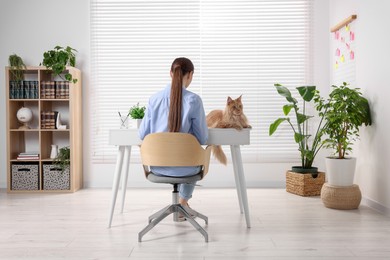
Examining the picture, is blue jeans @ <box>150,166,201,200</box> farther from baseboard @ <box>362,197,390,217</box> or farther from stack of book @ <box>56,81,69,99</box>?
stack of book @ <box>56,81,69,99</box>

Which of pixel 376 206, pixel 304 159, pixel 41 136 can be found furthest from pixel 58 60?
pixel 376 206

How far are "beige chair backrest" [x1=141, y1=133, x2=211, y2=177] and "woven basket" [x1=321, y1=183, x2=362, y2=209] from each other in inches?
63.5

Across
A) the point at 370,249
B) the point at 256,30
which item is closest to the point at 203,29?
the point at 256,30

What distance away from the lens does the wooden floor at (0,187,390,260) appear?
2.77 metres

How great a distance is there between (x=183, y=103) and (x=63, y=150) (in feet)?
8.22

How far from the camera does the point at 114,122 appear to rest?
554 centimetres

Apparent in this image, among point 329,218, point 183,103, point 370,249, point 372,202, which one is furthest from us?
point 372,202

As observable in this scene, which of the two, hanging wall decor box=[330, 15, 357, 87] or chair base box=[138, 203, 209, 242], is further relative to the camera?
hanging wall decor box=[330, 15, 357, 87]

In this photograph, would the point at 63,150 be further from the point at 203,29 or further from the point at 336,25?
the point at 336,25

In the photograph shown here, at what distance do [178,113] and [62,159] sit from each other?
249 cm

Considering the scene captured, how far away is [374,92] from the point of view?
13.5 ft

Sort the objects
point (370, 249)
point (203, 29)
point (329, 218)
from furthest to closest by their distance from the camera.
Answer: point (203, 29) → point (329, 218) → point (370, 249)

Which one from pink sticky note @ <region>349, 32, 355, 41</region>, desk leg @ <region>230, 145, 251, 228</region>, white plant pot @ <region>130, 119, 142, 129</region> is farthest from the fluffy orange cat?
pink sticky note @ <region>349, 32, 355, 41</region>

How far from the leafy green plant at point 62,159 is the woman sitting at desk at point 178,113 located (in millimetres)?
2180
